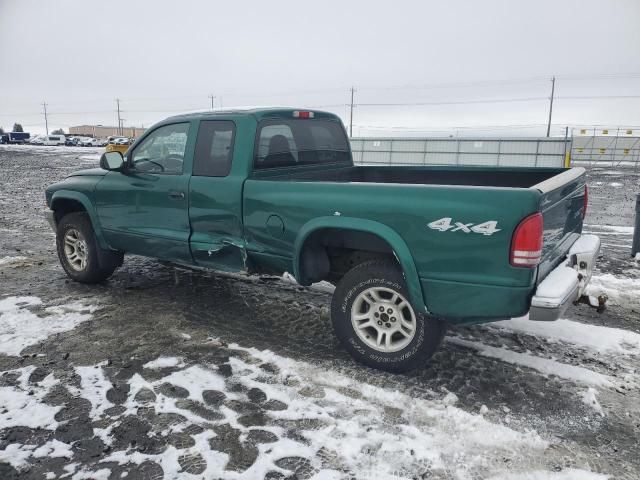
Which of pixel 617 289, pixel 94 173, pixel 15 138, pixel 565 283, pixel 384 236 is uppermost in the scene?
pixel 15 138

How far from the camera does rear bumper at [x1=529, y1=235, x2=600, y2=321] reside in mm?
3094

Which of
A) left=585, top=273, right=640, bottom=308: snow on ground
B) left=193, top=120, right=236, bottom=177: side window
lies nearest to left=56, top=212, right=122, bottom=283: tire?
left=193, top=120, right=236, bottom=177: side window

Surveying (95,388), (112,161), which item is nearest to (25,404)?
(95,388)

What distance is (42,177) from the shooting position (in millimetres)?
20297

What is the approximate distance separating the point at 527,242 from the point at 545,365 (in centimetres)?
150

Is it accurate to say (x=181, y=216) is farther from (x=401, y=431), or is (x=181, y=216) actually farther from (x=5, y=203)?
(x=5, y=203)

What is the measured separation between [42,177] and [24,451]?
67.2 ft

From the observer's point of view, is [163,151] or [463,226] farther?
[163,151]

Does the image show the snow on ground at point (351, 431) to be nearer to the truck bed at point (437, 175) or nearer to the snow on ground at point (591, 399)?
the snow on ground at point (591, 399)

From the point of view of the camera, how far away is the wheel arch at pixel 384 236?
3416mm

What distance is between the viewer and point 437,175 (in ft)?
17.4

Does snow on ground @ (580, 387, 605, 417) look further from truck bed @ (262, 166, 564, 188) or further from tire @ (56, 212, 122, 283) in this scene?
tire @ (56, 212, 122, 283)

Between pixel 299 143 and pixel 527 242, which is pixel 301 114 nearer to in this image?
pixel 299 143

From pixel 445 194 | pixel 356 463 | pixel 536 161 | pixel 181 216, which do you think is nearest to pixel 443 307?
pixel 445 194
